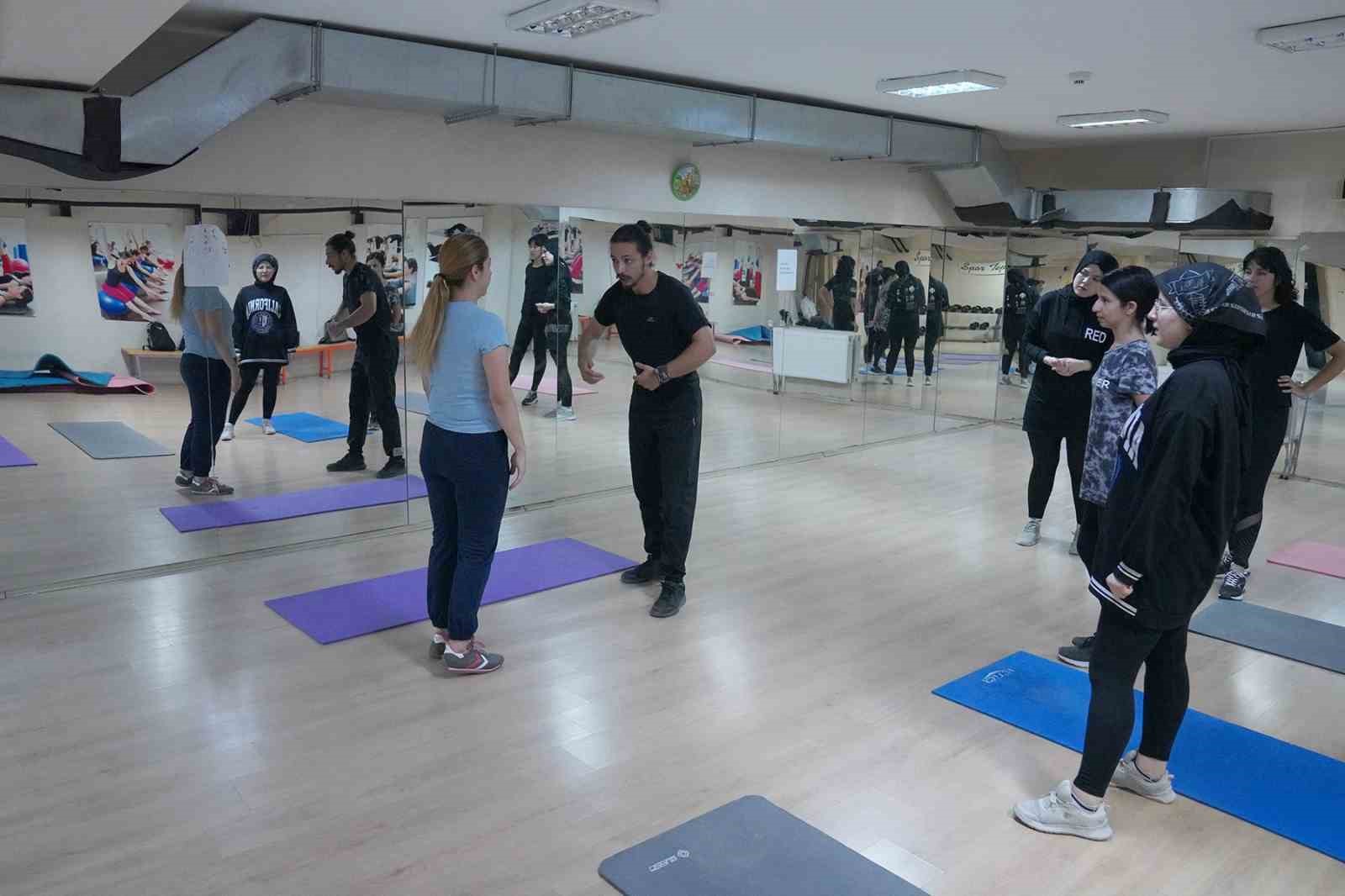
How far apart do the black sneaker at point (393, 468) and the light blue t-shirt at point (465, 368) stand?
229cm

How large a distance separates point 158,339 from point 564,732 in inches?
110

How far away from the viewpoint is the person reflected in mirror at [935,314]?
26.4ft

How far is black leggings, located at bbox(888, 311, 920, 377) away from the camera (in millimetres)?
7865

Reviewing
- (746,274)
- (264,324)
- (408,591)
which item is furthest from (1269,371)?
(264,324)

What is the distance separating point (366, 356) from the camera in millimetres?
5168

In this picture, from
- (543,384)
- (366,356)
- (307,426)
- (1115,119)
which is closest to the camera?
(307,426)

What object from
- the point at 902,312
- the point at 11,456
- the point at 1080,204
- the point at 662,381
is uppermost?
the point at 1080,204

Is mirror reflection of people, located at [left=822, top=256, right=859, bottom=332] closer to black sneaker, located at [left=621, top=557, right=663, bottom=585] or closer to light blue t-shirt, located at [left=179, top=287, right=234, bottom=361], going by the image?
black sneaker, located at [left=621, top=557, right=663, bottom=585]

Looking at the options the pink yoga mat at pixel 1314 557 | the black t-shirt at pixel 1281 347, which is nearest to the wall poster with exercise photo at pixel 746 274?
the black t-shirt at pixel 1281 347

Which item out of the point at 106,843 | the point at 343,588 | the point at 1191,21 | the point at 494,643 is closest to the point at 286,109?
the point at 343,588

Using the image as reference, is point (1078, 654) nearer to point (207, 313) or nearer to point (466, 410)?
point (466, 410)

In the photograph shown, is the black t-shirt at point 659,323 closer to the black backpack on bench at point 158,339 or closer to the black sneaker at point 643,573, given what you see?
the black sneaker at point 643,573

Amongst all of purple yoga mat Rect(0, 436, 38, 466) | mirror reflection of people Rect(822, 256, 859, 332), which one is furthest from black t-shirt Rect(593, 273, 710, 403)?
mirror reflection of people Rect(822, 256, 859, 332)

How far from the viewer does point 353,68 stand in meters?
4.70
